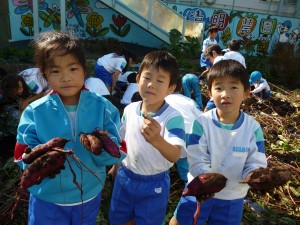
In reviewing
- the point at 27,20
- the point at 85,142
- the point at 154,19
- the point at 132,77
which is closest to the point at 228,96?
the point at 85,142

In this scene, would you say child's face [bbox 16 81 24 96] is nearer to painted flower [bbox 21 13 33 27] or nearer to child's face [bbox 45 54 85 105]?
child's face [bbox 45 54 85 105]

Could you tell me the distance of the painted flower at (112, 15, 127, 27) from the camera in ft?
41.1

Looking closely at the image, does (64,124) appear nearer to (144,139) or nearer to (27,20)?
(144,139)

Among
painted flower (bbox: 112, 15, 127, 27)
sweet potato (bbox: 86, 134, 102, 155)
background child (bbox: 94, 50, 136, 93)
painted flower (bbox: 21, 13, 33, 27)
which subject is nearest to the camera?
sweet potato (bbox: 86, 134, 102, 155)

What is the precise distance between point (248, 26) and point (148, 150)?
1388cm

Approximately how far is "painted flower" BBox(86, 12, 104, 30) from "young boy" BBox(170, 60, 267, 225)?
1145 centimetres

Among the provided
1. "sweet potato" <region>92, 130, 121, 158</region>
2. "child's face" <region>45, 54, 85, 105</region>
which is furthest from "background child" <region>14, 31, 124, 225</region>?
"sweet potato" <region>92, 130, 121, 158</region>

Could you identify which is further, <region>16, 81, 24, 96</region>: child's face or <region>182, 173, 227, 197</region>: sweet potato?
<region>16, 81, 24, 96</region>: child's face

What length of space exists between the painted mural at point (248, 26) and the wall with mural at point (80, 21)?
2.49m

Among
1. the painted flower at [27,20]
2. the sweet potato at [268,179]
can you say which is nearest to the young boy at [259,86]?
the sweet potato at [268,179]

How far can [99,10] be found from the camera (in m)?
12.4

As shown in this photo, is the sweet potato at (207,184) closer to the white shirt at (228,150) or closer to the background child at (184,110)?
the white shirt at (228,150)

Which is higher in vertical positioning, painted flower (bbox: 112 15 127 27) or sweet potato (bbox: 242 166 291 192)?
sweet potato (bbox: 242 166 291 192)

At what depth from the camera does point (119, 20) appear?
496 inches
